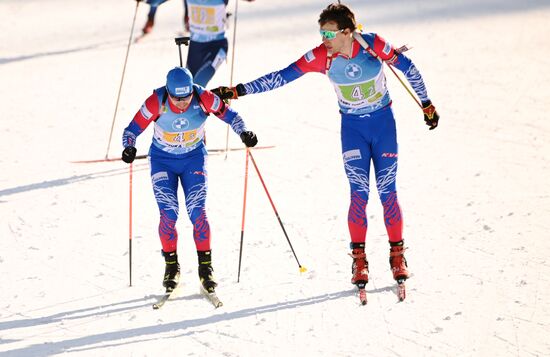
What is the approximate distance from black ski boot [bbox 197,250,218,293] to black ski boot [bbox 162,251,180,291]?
0.22 metres

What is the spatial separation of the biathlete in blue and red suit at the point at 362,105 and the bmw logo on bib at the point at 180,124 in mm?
393

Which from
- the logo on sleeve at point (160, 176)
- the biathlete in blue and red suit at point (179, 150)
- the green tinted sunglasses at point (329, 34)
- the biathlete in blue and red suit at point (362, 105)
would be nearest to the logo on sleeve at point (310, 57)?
the biathlete in blue and red suit at point (362, 105)

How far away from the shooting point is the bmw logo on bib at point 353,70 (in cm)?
765

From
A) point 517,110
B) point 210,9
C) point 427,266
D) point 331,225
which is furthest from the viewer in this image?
point 517,110

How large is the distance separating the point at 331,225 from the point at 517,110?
470 cm

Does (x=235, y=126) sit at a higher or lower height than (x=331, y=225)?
higher

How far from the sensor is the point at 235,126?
25.5 ft

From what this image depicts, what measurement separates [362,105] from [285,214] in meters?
2.34

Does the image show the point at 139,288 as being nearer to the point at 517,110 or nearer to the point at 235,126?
the point at 235,126

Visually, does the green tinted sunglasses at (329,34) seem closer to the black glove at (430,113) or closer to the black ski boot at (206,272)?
the black glove at (430,113)

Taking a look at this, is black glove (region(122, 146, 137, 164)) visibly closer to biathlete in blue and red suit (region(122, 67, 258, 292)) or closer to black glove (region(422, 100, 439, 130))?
biathlete in blue and red suit (region(122, 67, 258, 292))

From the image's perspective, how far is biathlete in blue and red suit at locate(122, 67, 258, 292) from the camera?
7.57m

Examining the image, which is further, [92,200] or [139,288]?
[92,200]

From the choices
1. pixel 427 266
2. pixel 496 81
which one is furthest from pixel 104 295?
pixel 496 81
